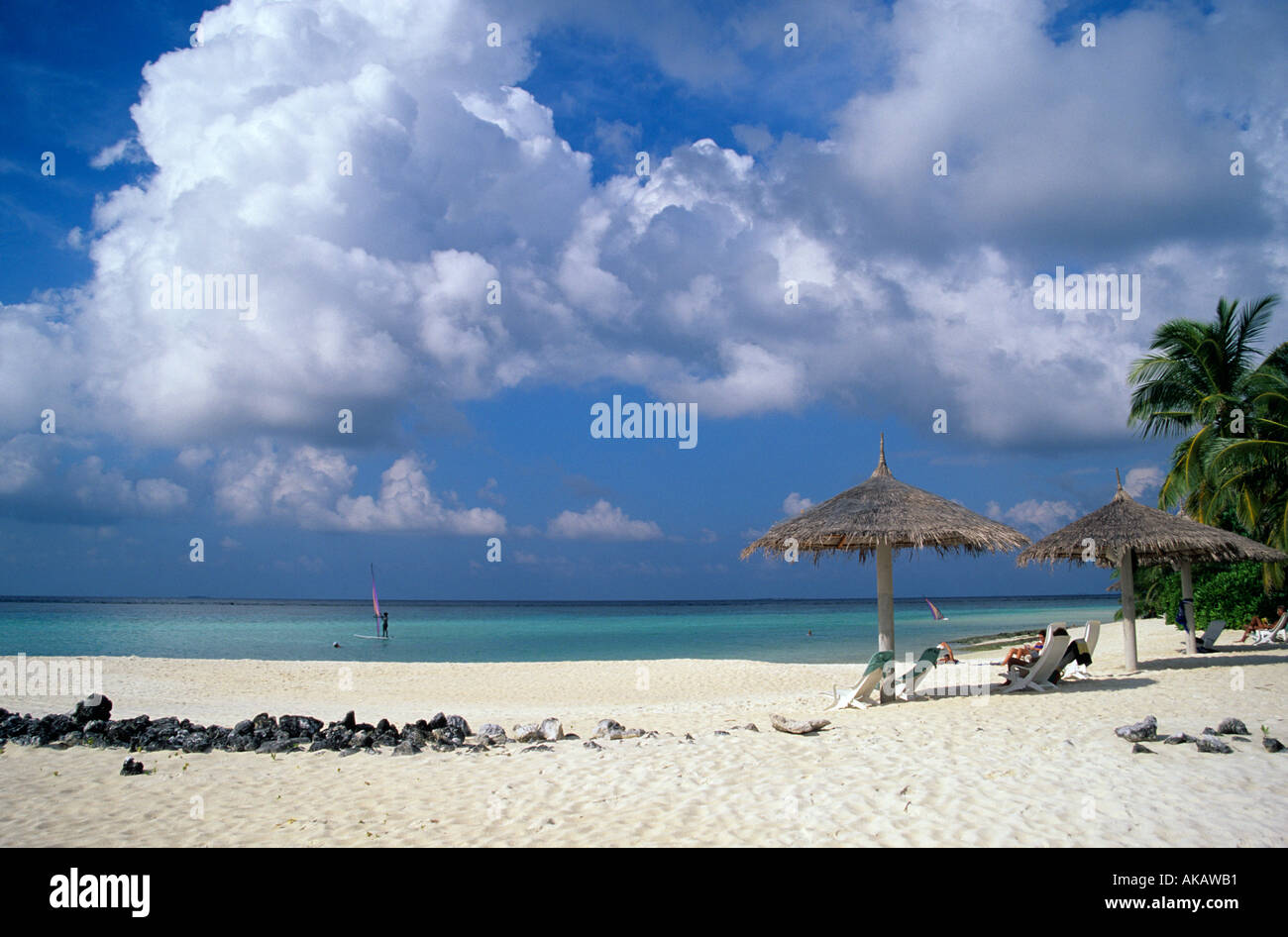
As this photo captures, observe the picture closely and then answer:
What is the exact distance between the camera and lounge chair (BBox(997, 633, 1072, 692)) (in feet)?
32.5

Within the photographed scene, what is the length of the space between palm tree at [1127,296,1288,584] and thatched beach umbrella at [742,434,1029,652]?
679 centimetres

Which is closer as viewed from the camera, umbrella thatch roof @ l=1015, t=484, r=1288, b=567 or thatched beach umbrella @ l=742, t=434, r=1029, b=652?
thatched beach umbrella @ l=742, t=434, r=1029, b=652

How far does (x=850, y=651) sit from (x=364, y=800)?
22.0 meters

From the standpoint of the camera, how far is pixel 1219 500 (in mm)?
15742

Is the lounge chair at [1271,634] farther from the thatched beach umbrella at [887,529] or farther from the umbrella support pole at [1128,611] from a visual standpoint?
the thatched beach umbrella at [887,529]

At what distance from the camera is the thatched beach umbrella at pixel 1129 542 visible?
11.2 metres

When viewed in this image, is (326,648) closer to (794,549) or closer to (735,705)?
(735,705)

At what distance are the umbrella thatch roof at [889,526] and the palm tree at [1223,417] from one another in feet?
22.3

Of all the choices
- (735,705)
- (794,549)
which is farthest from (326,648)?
(794,549)

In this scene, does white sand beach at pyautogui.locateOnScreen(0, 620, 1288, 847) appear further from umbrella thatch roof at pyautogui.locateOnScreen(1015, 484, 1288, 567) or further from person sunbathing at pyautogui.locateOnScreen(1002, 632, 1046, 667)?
umbrella thatch roof at pyautogui.locateOnScreen(1015, 484, 1288, 567)

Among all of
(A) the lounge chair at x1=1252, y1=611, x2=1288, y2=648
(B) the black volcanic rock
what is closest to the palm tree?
(A) the lounge chair at x1=1252, y1=611, x2=1288, y2=648

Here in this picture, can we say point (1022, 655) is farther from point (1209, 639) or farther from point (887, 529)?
point (1209, 639)

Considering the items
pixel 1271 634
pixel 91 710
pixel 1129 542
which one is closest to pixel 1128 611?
pixel 1129 542

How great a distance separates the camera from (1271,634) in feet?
50.7
